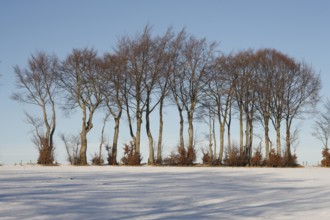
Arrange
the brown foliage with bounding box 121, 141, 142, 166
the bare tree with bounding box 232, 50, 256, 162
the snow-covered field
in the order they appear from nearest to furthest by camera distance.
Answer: the snow-covered field < the brown foliage with bounding box 121, 141, 142, 166 < the bare tree with bounding box 232, 50, 256, 162

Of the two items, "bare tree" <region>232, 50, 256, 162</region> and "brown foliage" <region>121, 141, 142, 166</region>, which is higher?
"bare tree" <region>232, 50, 256, 162</region>

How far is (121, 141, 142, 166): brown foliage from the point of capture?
1172 inches

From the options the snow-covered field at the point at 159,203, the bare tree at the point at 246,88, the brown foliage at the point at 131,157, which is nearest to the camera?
the snow-covered field at the point at 159,203

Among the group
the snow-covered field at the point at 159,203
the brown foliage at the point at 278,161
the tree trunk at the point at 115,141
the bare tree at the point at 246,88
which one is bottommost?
the snow-covered field at the point at 159,203

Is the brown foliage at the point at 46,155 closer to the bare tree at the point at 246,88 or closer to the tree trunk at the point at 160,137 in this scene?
the tree trunk at the point at 160,137

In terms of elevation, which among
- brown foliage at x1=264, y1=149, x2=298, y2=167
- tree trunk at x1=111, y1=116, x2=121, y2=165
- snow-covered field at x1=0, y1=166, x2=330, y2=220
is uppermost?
tree trunk at x1=111, y1=116, x2=121, y2=165

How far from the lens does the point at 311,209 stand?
8578 mm

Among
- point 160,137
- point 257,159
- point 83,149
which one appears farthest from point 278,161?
point 83,149

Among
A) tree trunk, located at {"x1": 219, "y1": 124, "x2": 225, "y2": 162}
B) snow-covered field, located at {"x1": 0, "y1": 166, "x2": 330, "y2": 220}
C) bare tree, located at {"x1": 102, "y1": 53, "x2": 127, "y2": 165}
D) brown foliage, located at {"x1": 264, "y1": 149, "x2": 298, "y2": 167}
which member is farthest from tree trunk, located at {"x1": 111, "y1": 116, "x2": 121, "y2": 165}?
snow-covered field, located at {"x1": 0, "y1": 166, "x2": 330, "y2": 220}

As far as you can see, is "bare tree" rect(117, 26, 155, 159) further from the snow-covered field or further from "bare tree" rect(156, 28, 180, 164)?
the snow-covered field

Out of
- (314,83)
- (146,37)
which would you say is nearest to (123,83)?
(146,37)

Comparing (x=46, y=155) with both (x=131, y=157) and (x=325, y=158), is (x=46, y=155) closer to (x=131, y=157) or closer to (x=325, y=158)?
(x=131, y=157)

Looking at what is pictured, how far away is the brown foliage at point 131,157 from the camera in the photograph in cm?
2977

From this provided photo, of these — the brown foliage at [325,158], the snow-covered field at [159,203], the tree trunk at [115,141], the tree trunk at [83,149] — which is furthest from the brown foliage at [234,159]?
the snow-covered field at [159,203]
